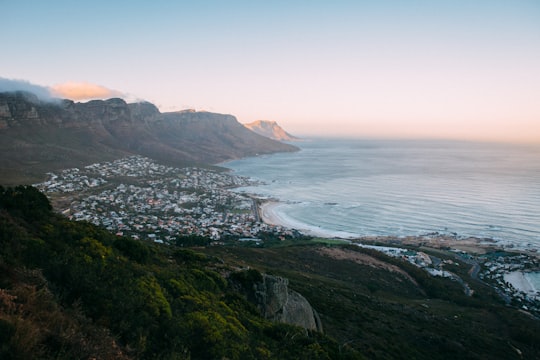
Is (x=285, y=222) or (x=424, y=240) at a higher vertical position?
(x=424, y=240)

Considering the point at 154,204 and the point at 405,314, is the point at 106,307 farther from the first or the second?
the point at 154,204

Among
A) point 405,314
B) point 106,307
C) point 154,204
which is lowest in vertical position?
point 154,204

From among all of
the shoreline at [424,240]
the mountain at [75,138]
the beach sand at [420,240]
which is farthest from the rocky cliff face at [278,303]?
the mountain at [75,138]

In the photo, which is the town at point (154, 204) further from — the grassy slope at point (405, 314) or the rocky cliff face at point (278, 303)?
the rocky cliff face at point (278, 303)

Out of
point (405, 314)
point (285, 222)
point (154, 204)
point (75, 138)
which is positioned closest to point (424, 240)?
point (285, 222)

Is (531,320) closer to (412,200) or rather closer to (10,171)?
(412,200)
